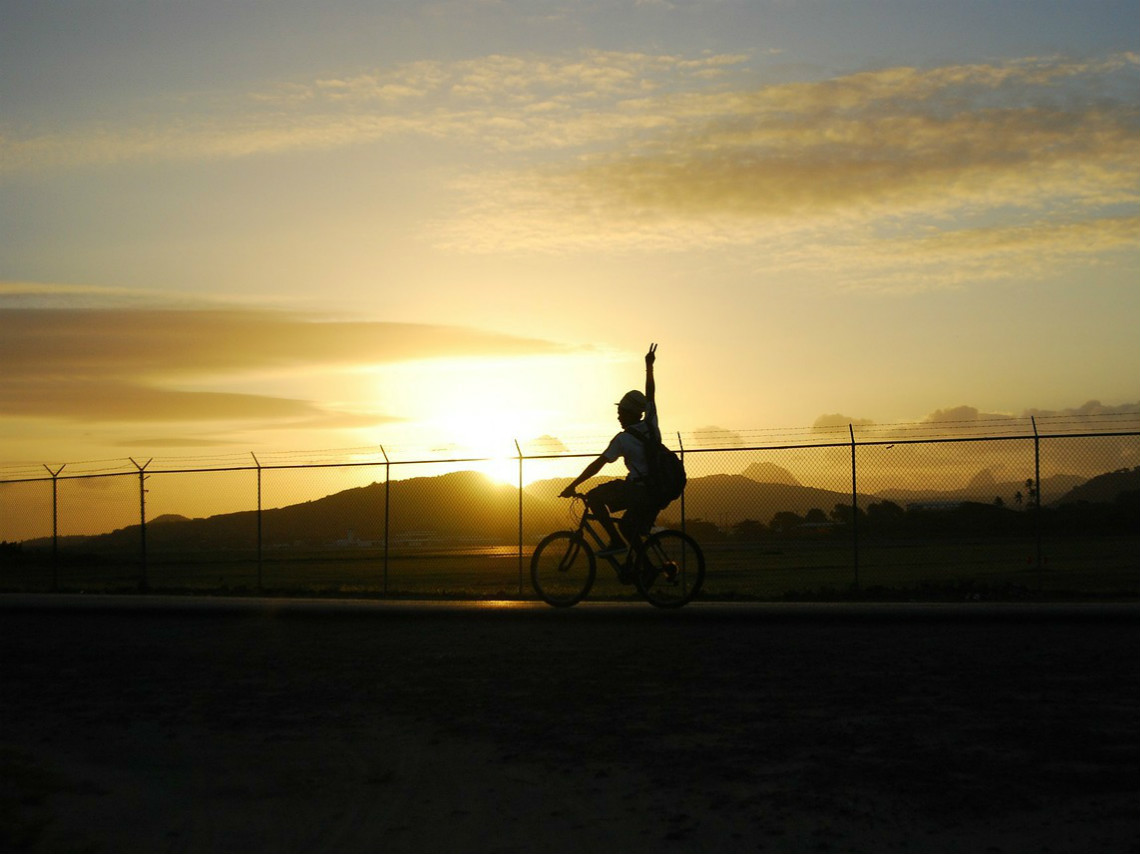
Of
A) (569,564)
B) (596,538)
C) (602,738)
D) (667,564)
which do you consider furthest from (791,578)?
(602,738)

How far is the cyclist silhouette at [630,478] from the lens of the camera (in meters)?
11.4

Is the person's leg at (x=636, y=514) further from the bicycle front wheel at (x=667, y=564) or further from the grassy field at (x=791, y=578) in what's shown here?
the grassy field at (x=791, y=578)

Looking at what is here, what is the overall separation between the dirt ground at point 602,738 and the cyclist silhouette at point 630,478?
3.06ft

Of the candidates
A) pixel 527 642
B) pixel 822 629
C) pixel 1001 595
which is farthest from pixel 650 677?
pixel 1001 595

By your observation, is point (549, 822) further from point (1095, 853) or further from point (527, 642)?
point (527, 642)

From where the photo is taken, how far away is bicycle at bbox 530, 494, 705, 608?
1169cm

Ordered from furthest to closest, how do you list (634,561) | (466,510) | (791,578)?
1. (466,510)
2. (791,578)
3. (634,561)

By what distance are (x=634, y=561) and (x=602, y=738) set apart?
16.2 feet

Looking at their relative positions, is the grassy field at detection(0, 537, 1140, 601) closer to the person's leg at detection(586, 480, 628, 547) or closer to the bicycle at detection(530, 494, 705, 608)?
the bicycle at detection(530, 494, 705, 608)

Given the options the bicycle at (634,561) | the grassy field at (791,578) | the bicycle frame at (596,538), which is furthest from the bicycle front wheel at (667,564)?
the grassy field at (791,578)

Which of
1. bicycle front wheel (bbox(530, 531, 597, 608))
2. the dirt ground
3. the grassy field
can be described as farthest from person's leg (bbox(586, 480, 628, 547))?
the grassy field

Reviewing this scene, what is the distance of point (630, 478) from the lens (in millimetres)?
11500

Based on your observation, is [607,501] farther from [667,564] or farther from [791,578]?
[791,578]

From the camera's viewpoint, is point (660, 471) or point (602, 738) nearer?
point (602, 738)
